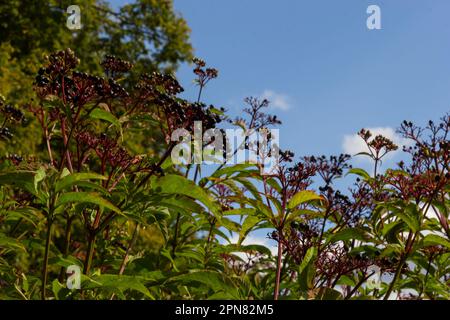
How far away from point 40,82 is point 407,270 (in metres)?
2.50

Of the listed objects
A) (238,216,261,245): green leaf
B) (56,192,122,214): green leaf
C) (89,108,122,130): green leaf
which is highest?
(89,108,122,130): green leaf

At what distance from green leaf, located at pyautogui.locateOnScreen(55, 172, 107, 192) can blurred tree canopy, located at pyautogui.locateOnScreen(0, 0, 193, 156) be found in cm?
1647

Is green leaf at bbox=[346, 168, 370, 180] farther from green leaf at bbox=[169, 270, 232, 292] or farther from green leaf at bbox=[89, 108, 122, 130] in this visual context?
green leaf at bbox=[89, 108, 122, 130]

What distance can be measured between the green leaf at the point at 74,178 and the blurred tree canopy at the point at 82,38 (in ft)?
54.0

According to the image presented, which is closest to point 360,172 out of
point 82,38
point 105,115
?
point 105,115

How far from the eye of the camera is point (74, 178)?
8.61 feet

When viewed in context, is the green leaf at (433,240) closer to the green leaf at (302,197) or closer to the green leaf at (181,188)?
the green leaf at (302,197)

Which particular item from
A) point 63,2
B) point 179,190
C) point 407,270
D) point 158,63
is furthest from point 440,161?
point 158,63

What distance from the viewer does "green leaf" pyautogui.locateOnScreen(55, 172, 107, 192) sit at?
8.51ft

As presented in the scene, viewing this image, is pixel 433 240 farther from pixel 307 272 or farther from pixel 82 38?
pixel 82 38

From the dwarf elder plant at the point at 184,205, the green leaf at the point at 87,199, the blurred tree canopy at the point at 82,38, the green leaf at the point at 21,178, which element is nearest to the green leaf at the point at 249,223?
the dwarf elder plant at the point at 184,205

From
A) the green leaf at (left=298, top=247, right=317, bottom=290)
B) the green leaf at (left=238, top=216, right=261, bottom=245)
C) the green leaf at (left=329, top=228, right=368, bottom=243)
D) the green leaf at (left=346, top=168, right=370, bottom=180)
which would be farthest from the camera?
the green leaf at (left=346, top=168, right=370, bottom=180)

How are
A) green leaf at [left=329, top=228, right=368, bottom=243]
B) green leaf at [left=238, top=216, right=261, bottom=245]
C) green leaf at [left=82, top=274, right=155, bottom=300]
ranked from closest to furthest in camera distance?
1. green leaf at [left=82, top=274, right=155, bottom=300]
2. green leaf at [left=329, top=228, right=368, bottom=243]
3. green leaf at [left=238, top=216, right=261, bottom=245]

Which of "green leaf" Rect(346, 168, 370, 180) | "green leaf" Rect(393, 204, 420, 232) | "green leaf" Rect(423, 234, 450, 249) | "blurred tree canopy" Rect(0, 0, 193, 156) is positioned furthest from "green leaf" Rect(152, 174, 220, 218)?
"blurred tree canopy" Rect(0, 0, 193, 156)
